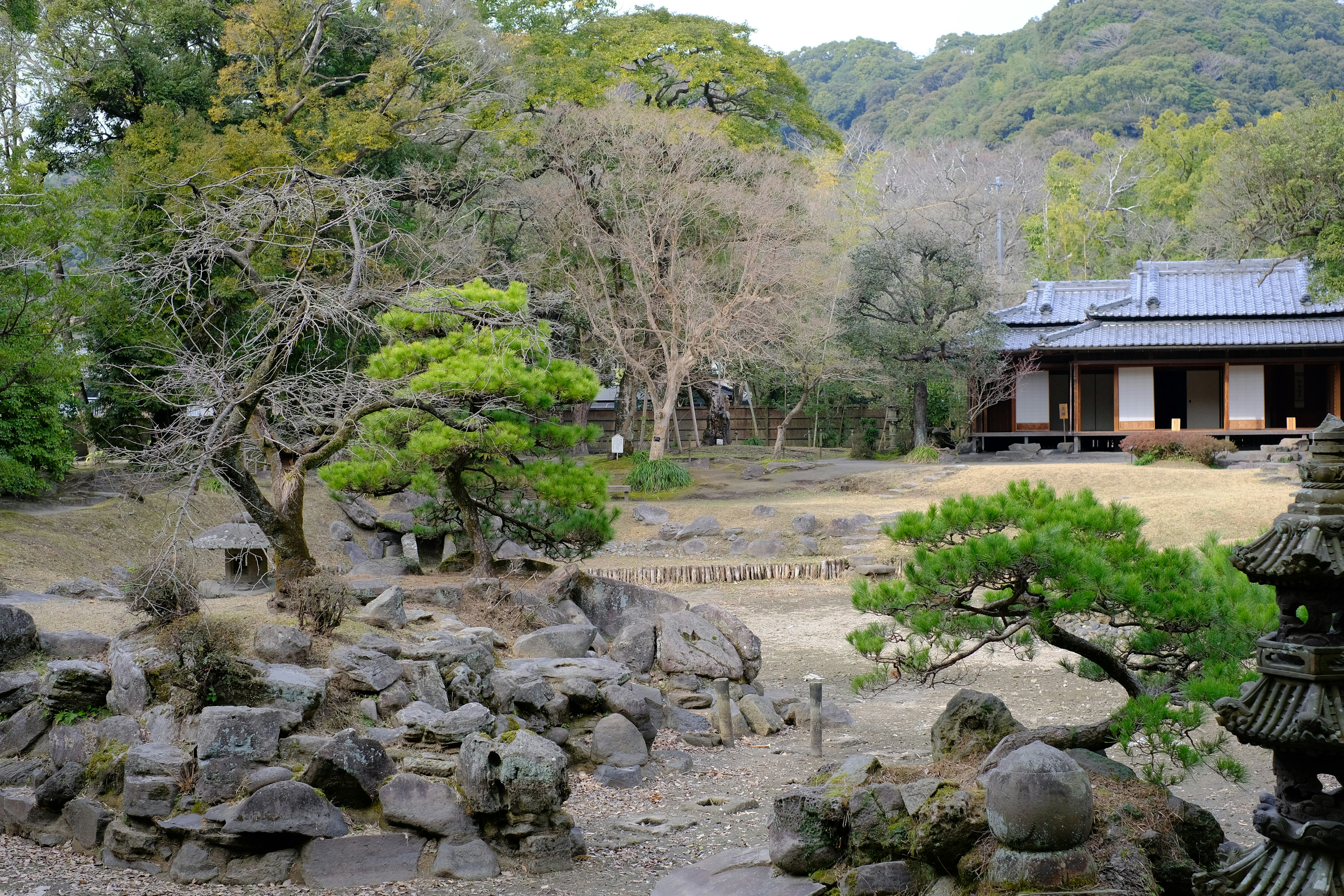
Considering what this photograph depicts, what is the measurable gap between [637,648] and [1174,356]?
22747 mm

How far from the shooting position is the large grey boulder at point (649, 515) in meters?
21.7

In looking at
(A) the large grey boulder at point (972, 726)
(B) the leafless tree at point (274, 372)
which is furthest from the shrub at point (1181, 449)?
(A) the large grey boulder at point (972, 726)

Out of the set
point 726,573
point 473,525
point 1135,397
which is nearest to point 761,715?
point 473,525

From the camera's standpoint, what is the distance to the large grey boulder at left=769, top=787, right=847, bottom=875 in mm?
6141

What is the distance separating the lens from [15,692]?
827 cm

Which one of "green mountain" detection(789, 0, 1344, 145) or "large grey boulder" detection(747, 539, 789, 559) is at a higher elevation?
"green mountain" detection(789, 0, 1344, 145)

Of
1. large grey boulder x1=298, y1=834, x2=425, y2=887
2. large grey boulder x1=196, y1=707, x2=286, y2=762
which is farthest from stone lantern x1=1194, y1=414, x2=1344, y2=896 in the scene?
large grey boulder x1=196, y1=707, x2=286, y2=762

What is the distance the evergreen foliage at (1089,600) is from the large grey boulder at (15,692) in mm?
6272

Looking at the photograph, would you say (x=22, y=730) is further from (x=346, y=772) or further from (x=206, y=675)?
(x=346, y=772)

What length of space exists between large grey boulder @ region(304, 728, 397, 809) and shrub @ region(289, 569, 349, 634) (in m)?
2.13

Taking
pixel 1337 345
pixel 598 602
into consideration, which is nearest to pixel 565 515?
pixel 598 602

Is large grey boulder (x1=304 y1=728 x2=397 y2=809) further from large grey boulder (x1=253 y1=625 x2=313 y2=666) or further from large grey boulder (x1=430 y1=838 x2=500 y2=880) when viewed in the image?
large grey boulder (x1=253 y1=625 x2=313 y2=666)

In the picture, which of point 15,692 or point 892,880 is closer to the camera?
point 892,880

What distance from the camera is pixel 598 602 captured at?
13805 mm
